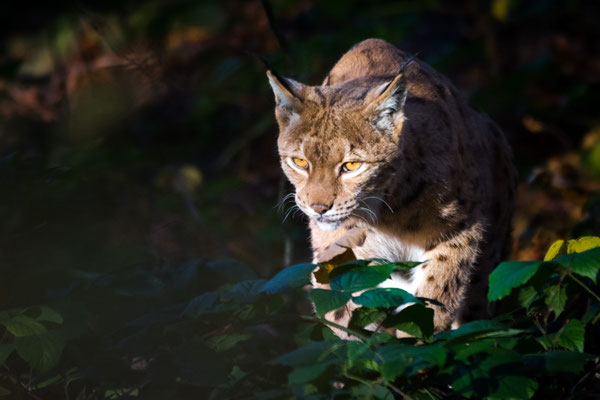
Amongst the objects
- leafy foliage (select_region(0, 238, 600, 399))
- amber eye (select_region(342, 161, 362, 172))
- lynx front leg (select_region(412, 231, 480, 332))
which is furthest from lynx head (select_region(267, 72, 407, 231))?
leafy foliage (select_region(0, 238, 600, 399))

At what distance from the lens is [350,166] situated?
11.2 feet

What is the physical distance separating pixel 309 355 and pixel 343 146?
154 centimetres

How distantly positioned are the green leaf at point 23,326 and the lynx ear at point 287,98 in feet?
5.40

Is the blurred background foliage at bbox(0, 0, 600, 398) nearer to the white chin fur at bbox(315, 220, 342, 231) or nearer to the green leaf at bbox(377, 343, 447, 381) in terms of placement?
the white chin fur at bbox(315, 220, 342, 231)

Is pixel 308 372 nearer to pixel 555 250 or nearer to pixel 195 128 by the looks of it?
pixel 555 250

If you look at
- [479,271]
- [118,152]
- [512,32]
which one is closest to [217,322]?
[479,271]

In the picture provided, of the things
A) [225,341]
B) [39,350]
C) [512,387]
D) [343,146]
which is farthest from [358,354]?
[343,146]

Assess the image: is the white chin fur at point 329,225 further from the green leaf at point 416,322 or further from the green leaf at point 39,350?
the green leaf at point 39,350

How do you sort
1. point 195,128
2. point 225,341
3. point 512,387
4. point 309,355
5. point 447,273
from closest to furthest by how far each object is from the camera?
1. point 512,387
2. point 309,355
3. point 225,341
4. point 447,273
5. point 195,128

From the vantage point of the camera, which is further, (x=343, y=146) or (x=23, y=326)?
(x=343, y=146)

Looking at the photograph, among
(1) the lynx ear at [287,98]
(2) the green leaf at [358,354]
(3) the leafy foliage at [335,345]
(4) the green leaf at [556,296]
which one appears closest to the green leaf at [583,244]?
(3) the leafy foliage at [335,345]

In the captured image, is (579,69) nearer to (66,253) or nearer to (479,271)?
(479,271)

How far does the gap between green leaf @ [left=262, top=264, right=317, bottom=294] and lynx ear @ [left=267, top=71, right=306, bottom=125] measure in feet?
4.18

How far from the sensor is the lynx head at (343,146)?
11.0 ft
